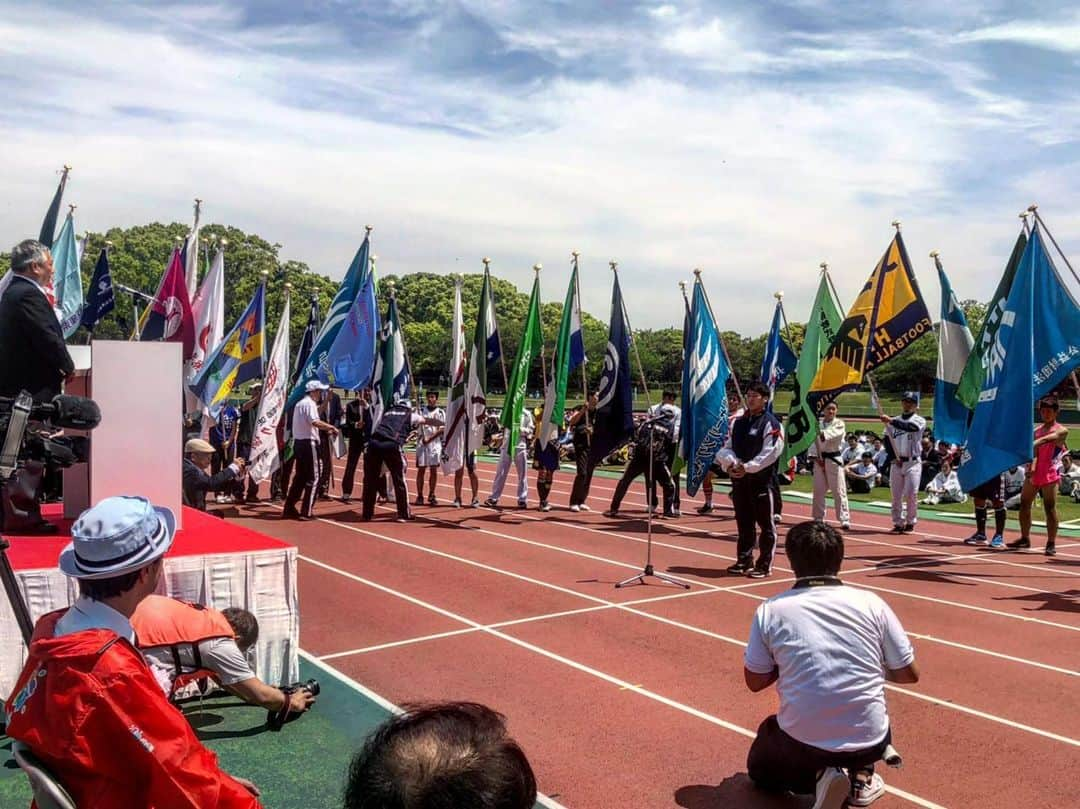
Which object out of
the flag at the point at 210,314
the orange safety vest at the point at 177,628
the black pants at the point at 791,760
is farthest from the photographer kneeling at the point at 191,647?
the flag at the point at 210,314

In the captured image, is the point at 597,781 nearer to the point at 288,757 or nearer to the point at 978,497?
the point at 288,757

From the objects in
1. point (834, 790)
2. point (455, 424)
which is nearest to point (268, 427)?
point (455, 424)

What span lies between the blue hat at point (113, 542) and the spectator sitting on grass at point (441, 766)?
140 centimetres

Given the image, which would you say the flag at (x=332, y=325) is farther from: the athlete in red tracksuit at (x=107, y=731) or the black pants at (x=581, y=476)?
the athlete in red tracksuit at (x=107, y=731)

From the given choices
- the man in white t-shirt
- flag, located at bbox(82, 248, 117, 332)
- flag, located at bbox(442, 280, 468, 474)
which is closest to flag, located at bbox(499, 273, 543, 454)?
flag, located at bbox(442, 280, 468, 474)

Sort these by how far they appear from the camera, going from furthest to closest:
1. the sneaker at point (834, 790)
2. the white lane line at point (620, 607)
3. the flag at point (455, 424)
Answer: the flag at point (455, 424) < the white lane line at point (620, 607) < the sneaker at point (834, 790)

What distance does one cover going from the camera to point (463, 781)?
1.53 meters

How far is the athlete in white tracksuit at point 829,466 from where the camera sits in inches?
559

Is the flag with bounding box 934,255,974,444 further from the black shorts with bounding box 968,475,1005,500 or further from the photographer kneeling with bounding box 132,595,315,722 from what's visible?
the photographer kneeling with bounding box 132,595,315,722

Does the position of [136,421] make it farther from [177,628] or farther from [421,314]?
[421,314]

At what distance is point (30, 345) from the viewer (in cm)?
577

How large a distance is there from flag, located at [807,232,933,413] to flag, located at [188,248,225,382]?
9.27m

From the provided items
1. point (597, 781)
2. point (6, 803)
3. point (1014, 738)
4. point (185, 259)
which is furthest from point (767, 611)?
point (185, 259)

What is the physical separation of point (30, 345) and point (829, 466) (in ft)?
37.9
